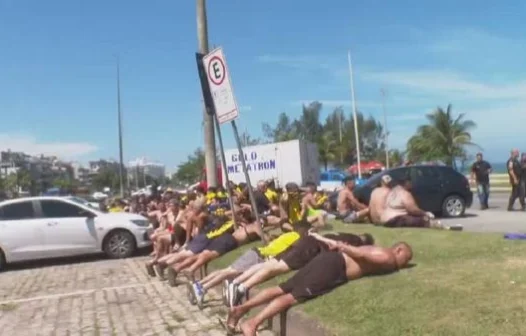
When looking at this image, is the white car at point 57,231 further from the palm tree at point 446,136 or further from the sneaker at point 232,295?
the palm tree at point 446,136

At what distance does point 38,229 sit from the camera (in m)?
14.8

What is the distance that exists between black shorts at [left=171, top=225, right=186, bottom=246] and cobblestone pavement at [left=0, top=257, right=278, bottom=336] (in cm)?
87

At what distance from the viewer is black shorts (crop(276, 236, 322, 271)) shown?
23.1 feet

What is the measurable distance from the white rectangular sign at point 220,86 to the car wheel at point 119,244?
695cm

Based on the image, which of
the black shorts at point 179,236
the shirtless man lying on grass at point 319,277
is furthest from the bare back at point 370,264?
the black shorts at point 179,236

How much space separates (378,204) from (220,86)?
4561mm

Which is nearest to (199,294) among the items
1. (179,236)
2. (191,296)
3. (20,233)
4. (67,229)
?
(191,296)

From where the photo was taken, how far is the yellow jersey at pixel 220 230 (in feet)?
35.2

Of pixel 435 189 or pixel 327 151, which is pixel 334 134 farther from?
pixel 435 189

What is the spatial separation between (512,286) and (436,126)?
5705cm

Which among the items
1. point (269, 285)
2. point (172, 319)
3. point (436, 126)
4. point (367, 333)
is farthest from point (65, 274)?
point (436, 126)

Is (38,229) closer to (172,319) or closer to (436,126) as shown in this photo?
(172,319)

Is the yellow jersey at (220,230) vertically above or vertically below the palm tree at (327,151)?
below

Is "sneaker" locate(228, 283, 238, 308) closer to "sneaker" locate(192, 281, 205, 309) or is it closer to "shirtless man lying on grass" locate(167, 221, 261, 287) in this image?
"sneaker" locate(192, 281, 205, 309)
